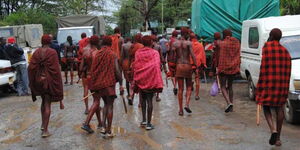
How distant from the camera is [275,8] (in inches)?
602

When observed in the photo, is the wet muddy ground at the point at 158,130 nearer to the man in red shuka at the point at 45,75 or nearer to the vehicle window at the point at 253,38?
the man in red shuka at the point at 45,75

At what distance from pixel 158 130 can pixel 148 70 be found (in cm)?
110

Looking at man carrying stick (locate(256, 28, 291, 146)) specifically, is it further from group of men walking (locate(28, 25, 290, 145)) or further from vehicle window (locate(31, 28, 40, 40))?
vehicle window (locate(31, 28, 40, 40))

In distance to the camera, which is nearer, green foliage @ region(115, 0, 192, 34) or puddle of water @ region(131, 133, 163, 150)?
puddle of water @ region(131, 133, 163, 150)

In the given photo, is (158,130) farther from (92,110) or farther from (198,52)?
(198,52)

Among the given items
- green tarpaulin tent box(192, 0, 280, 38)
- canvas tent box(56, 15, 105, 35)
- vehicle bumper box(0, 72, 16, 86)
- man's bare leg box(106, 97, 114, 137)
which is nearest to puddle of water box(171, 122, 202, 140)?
man's bare leg box(106, 97, 114, 137)

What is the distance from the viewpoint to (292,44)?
912 centimetres

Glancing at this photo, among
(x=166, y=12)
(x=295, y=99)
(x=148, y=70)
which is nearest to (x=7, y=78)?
(x=148, y=70)

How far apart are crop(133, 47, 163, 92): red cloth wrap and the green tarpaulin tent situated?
8.05 m

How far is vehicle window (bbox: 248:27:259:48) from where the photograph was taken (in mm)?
10509

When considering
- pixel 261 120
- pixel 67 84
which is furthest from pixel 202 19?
pixel 261 120

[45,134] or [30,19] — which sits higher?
[30,19]

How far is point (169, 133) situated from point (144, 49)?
5.14 feet

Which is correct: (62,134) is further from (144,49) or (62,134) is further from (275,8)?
(275,8)
